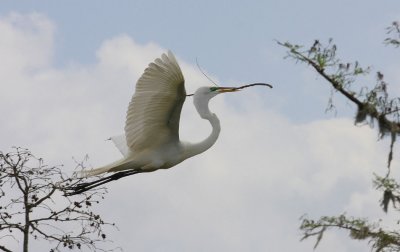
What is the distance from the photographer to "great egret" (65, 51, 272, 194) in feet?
32.8

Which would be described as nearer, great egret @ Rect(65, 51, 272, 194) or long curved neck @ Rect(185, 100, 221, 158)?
great egret @ Rect(65, 51, 272, 194)

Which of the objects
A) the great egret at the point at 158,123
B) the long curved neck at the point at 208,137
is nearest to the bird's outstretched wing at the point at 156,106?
the great egret at the point at 158,123

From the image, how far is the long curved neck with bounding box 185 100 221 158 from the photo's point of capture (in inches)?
427

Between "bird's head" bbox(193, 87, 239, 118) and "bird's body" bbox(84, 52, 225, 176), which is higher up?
"bird's head" bbox(193, 87, 239, 118)

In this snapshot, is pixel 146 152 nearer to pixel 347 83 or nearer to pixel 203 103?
pixel 203 103

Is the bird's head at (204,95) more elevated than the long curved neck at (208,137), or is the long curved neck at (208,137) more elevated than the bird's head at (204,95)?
the bird's head at (204,95)

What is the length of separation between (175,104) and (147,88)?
37 centimetres

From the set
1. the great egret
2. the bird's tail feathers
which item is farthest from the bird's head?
the bird's tail feathers

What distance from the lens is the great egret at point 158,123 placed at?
10000 mm

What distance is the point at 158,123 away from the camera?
10.6 meters

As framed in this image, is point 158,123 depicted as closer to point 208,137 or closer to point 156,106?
point 156,106

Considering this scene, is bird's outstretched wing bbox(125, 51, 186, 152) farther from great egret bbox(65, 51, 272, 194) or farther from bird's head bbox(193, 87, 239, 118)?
bird's head bbox(193, 87, 239, 118)

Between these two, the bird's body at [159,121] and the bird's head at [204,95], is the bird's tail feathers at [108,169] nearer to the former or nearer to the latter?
the bird's body at [159,121]

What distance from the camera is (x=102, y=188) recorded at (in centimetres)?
999
